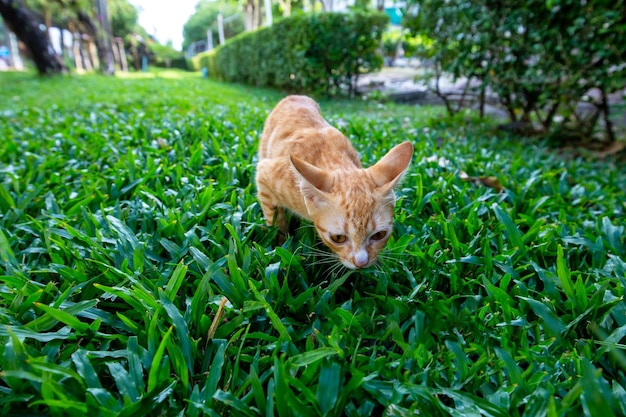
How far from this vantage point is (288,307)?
5.43 feet

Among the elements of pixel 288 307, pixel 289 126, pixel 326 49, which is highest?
pixel 326 49

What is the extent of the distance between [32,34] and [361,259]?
57.7 ft

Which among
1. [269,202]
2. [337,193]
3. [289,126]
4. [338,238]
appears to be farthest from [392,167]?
[289,126]

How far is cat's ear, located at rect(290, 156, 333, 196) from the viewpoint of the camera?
1.71m

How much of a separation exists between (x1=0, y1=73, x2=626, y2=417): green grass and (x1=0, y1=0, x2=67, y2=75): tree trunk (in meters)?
14.7

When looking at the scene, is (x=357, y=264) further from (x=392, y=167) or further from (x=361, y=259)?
(x=392, y=167)

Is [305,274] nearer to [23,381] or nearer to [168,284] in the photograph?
[168,284]

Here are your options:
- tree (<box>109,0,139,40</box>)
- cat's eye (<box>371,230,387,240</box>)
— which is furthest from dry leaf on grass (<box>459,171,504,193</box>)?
tree (<box>109,0,139,40</box>)

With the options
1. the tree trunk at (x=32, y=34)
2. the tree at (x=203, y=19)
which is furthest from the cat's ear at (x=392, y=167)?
the tree at (x=203, y=19)

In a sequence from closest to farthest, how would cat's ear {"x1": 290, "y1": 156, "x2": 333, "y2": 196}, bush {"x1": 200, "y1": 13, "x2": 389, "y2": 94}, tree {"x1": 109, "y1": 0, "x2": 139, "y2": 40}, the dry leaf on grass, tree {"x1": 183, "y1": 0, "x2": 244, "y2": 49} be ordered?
cat's ear {"x1": 290, "y1": 156, "x2": 333, "y2": 196} < the dry leaf on grass < bush {"x1": 200, "y1": 13, "x2": 389, "y2": 94} < tree {"x1": 109, "y1": 0, "x2": 139, "y2": 40} < tree {"x1": 183, "y1": 0, "x2": 244, "y2": 49}

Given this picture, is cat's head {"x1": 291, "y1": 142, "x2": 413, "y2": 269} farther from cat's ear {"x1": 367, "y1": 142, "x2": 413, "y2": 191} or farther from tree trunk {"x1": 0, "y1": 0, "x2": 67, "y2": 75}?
tree trunk {"x1": 0, "y1": 0, "x2": 67, "y2": 75}

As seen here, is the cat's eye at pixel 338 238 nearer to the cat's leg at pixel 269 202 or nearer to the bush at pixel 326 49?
the cat's leg at pixel 269 202

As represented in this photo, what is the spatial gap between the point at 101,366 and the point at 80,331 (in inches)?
7.3

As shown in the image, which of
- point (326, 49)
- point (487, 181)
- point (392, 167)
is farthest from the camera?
point (326, 49)
